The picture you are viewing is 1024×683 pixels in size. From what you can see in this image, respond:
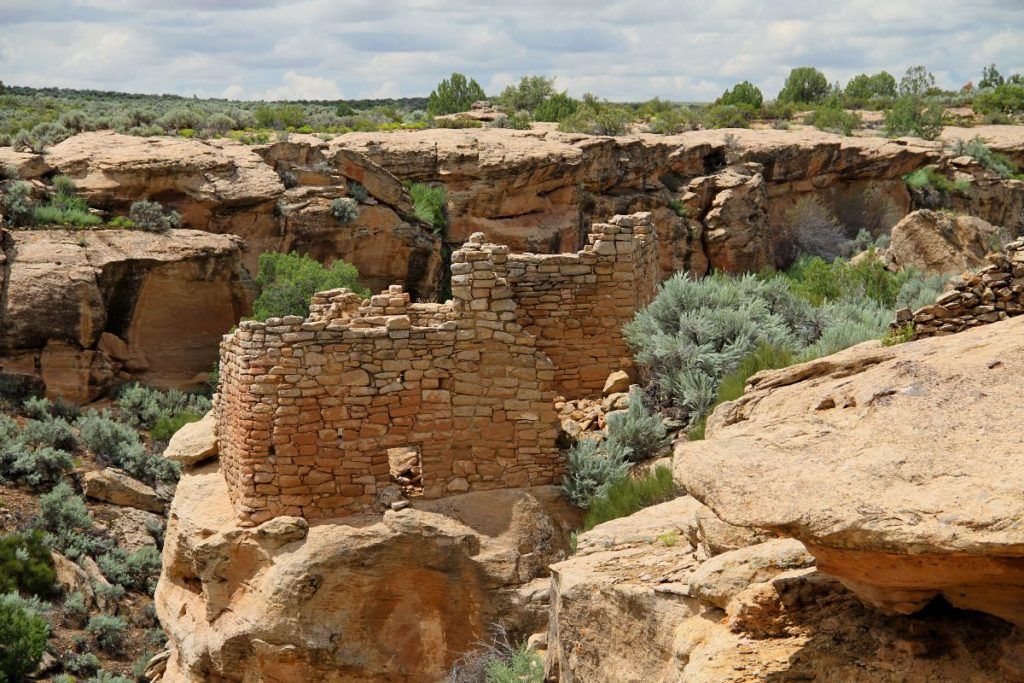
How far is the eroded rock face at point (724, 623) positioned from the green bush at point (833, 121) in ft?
106

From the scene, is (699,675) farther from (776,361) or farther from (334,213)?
(334,213)

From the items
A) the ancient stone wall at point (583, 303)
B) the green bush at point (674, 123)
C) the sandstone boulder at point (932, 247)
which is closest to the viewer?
the ancient stone wall at point (583, 303)

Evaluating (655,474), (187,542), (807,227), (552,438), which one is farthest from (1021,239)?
(807,227)

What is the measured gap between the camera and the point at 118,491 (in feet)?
58.6

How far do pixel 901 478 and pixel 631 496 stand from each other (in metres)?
4.66

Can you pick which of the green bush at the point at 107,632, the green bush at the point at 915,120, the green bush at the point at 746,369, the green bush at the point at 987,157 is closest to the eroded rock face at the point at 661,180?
the green bush at the point at 987,157

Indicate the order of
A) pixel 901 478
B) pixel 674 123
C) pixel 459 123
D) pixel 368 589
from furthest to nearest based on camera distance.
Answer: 1. pixel 674 123
2. pixel 459 123
3. pixel 368 589
4. pixel 901 478

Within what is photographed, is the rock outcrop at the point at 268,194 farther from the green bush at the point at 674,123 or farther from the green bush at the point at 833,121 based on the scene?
the green bush at the point at 833,121

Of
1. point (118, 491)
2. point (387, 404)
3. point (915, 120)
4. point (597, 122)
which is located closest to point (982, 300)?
point (387, 404)

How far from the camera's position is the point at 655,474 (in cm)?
1077

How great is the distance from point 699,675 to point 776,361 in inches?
211

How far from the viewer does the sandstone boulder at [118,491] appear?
17719 millimetres

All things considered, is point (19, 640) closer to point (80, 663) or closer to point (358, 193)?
point (80, 663)

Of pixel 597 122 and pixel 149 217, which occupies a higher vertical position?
pixel 597 122
